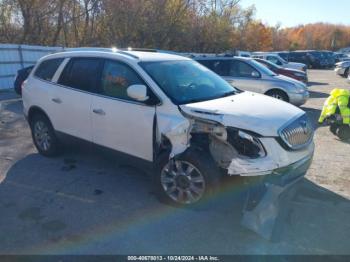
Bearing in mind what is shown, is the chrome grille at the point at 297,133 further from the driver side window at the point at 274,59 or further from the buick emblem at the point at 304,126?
the driver side window at the point at 274,59

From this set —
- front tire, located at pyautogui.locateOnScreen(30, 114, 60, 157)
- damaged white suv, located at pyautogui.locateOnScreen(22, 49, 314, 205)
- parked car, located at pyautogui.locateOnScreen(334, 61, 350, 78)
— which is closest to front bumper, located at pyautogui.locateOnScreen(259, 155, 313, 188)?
damaged white suv, located at pyautogui.locateOnScreen(22, 49, 314, 205)

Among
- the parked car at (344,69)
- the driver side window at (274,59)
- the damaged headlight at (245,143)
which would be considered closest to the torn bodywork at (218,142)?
the damaged headlight at (245,143)

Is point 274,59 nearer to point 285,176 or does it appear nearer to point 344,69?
point 344,69

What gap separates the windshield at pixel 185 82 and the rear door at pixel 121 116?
0.78ft

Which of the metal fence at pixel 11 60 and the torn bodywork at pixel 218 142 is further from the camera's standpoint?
the metal fence at pixel 11 60

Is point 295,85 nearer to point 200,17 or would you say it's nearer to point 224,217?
point 224,217

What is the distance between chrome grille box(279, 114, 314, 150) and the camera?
3.83m

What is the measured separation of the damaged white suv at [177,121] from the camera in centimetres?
378

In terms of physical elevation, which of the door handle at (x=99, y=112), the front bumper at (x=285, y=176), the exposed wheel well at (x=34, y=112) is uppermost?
the door handle at (x=99, y=112)

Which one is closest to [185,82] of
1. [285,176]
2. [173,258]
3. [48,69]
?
[285,176]

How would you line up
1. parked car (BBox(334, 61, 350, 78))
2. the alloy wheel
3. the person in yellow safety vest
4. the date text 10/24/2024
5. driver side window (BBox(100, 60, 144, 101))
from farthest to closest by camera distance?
parked car (BBox(334, 61, 350, 78)) < the person in yellow safety vest < driver side window (BBox(100, 60, 144, 101)) < the alloy wheel < the date text 10/24/2024

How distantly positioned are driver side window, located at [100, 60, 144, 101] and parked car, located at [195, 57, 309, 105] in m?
6.33

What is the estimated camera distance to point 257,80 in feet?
34.3

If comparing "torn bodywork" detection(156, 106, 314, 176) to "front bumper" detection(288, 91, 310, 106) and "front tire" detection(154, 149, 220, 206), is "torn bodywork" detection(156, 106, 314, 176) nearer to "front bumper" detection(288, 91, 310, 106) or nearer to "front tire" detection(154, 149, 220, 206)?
"front tire" detection(154, 149, 220, 206)
